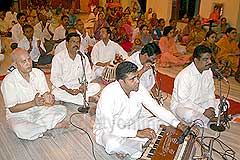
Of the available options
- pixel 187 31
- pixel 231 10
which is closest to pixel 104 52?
pixel 187 31

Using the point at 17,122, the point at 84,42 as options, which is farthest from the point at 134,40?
the point at 17,122

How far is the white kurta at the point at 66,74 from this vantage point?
4.12 metres

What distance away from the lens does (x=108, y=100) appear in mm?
2770

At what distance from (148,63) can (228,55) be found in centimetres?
300

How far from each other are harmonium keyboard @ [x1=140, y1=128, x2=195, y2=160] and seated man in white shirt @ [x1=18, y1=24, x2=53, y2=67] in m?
4.25

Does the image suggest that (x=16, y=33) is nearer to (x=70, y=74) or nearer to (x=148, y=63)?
(x=70, y=74)

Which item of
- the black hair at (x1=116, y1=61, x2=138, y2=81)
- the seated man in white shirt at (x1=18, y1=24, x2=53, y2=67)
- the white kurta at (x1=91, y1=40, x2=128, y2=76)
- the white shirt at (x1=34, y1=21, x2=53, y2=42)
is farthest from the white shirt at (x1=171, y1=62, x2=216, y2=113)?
the white shirt at (x1=34, y1=21, x2=53, y2=42)

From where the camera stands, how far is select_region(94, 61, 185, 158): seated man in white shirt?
2697 millimetres

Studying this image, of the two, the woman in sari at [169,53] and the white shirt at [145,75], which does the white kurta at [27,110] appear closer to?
the white shirt at [145,75]

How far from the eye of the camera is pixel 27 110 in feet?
10.9

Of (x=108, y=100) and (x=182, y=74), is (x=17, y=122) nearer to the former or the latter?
(x=108, y=100)

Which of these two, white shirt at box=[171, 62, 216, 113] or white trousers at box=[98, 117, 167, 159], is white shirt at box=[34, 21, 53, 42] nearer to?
white shirt at box=[171, 62, 216, 113]

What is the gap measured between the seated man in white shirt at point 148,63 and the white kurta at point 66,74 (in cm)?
74

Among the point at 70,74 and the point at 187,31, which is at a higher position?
the point at 187,31
